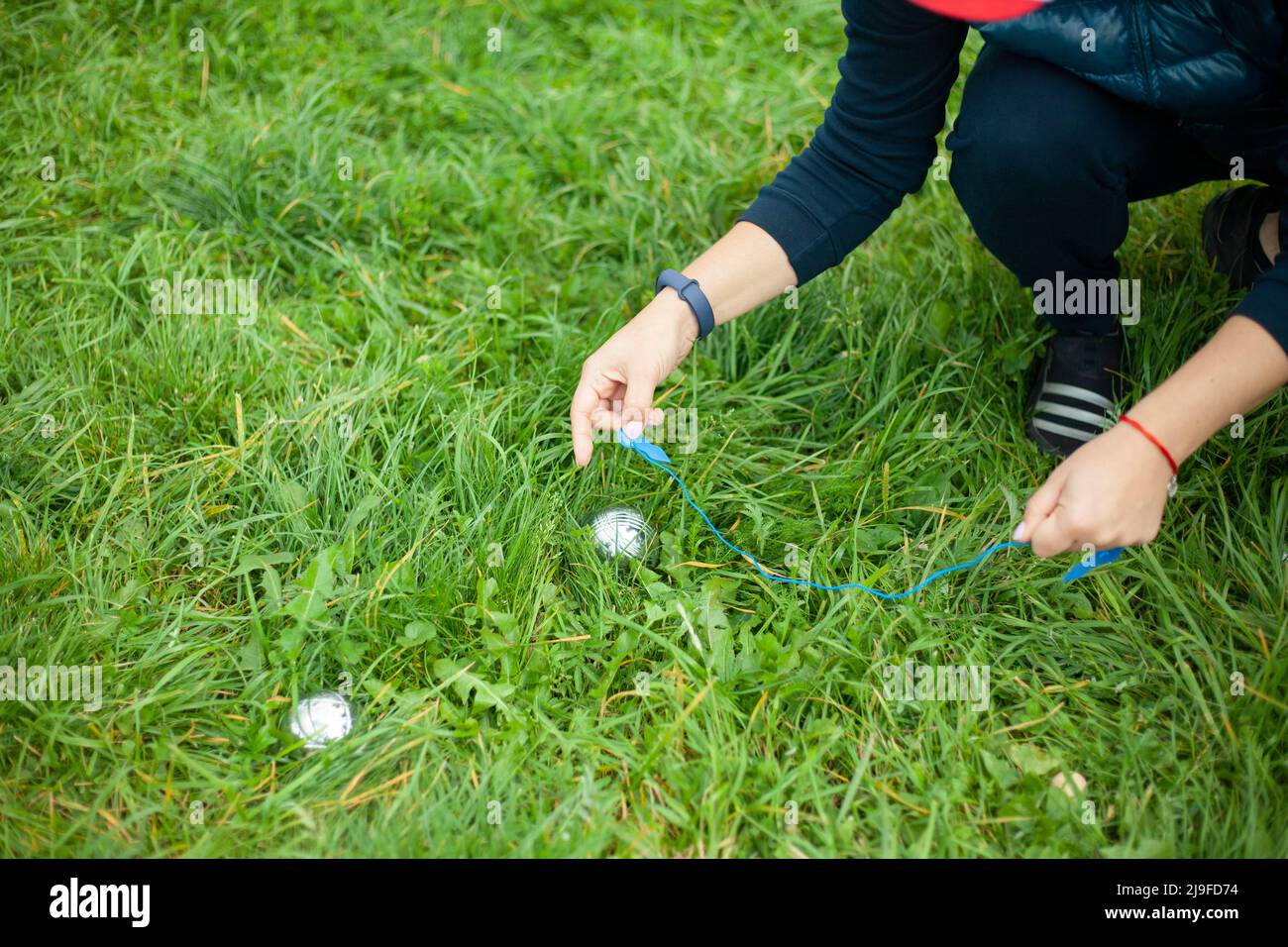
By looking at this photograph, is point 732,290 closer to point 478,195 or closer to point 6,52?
point 478,195

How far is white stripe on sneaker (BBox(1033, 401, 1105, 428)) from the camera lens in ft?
6.50

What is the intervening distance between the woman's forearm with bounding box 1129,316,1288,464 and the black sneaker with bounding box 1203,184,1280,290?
0.89 m

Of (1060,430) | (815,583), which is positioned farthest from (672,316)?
(1060,430)

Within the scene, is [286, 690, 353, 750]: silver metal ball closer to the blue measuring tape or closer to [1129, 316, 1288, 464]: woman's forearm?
the blue measuring tape

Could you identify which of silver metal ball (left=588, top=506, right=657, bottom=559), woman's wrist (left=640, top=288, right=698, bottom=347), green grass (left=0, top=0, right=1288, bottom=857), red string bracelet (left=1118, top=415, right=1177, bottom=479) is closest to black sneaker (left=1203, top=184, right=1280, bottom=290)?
green grass (left=0, top=0, right=1288, bottom=857)

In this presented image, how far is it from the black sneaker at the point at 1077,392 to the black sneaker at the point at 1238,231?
11.4 inches

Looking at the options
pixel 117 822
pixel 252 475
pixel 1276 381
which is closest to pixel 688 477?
pixel 252 475

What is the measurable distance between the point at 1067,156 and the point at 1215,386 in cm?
58

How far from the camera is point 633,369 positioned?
5.20 feet

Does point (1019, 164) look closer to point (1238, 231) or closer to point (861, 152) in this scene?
point (861, 152)

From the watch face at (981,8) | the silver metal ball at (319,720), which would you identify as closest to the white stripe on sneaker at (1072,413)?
the watch face at (981,8)

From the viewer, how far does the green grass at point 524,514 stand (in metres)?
1.54

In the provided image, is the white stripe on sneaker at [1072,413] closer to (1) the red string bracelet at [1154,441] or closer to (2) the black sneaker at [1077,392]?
(2) the black sneaker at [1077,392]
